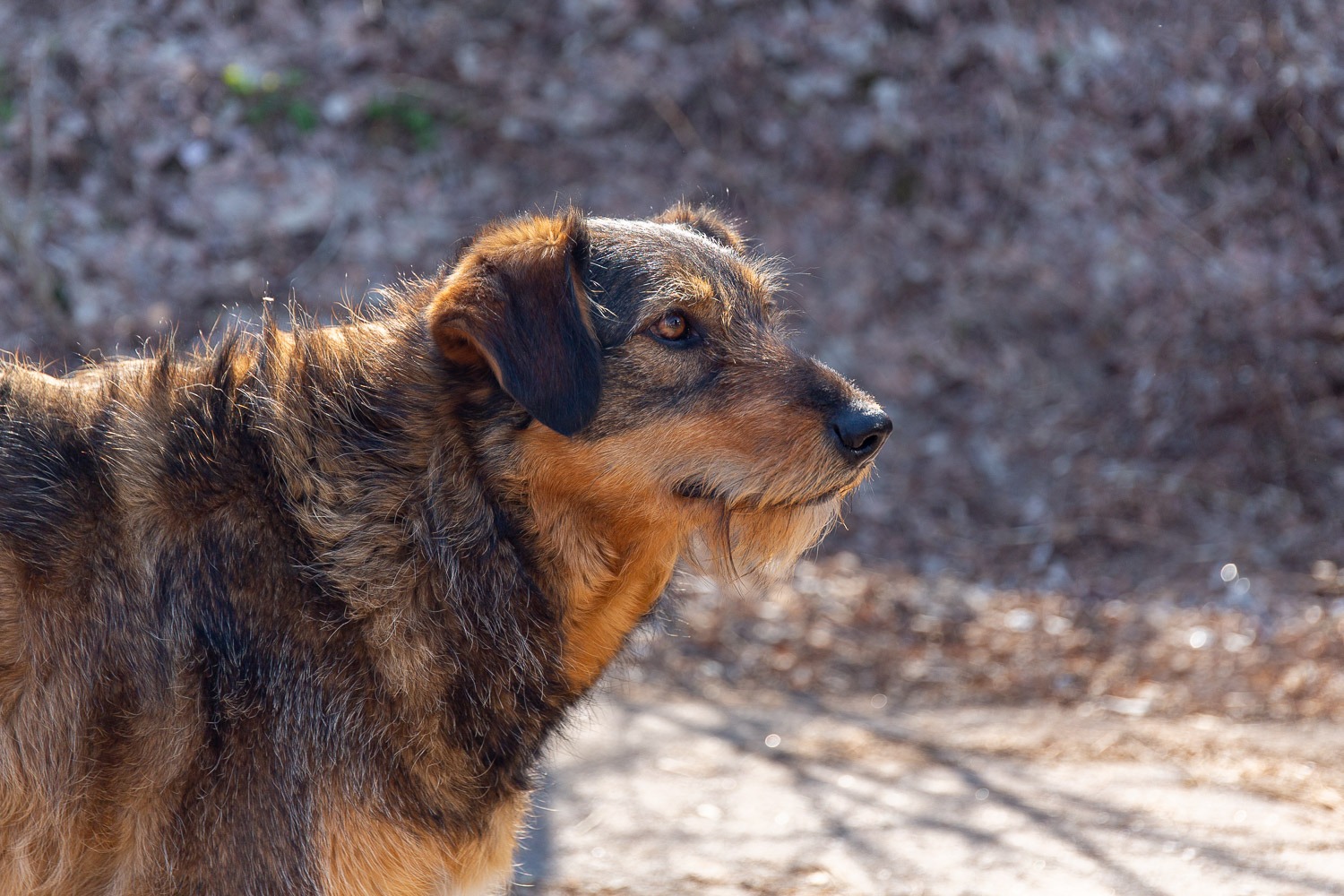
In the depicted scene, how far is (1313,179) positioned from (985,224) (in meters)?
2.39

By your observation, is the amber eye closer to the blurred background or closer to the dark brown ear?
the dark brown ear

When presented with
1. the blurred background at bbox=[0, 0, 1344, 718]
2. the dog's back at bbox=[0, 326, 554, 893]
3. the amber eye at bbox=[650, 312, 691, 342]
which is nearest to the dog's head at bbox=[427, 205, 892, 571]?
the amber eye at bbox=[650, 312, 691, 342]

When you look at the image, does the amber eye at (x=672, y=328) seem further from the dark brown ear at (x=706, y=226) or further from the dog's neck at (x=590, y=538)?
the dark brown ear at (x=706, y=226)

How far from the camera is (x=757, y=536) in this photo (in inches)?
131

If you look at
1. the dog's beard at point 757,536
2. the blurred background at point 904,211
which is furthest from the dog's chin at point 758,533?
the blurred background at point 904,211

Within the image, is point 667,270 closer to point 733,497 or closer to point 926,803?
point 733,497

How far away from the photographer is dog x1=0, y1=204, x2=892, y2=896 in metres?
2.67


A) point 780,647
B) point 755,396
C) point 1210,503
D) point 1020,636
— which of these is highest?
point 755,396

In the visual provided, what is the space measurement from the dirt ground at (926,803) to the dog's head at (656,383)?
2.81 ft

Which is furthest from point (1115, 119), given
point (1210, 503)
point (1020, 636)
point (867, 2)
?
point (1020, 636)

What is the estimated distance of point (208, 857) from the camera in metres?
2.62

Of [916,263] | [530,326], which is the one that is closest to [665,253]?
[530,326]

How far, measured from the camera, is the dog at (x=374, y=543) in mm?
2666

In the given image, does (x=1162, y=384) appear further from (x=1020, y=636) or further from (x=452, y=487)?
(x=452, y=487)
